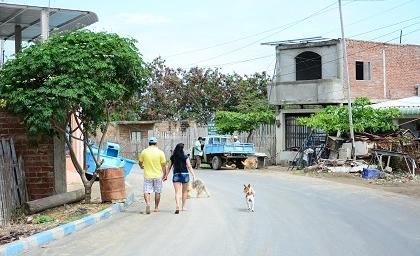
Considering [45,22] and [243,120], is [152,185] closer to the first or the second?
[45,22]

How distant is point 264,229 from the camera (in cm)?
1008

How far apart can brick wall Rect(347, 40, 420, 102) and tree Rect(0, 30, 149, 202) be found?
2151cm

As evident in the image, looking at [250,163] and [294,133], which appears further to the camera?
[294,133]

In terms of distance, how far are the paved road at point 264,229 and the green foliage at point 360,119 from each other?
1062cm

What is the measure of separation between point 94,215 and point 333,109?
1899 cm

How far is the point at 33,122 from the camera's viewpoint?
42.1 ft

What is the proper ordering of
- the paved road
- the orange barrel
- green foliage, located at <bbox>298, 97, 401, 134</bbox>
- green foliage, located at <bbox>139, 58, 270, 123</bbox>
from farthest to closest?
green foliage, located at <bbox>139, 58, 270, 123</bbox>, green foliage, located at <bbox>298, 97, 401, 134</bbox>, the orange barrel, the paved road

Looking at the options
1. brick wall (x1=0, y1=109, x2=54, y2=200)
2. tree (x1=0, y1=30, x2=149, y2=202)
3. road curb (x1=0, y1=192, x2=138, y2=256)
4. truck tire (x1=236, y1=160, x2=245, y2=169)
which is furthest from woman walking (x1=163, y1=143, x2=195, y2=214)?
truck tire (x1=236, y1=160, x2=245, y2=169)

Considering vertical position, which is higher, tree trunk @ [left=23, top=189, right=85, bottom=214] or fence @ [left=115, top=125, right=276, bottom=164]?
fence @ [left=115, top=125, right=276, bottom=164]

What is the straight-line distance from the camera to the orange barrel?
14.2 meters

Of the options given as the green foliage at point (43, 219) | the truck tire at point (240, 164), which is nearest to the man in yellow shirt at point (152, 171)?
the green foliage at point (43, 219)

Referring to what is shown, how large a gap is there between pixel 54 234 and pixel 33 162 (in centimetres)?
509

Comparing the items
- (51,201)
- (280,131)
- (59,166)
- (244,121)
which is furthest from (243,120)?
(51,201)

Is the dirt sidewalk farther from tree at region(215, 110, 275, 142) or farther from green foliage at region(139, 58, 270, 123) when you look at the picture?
green foliage at region(139, 58, 270, 123)
